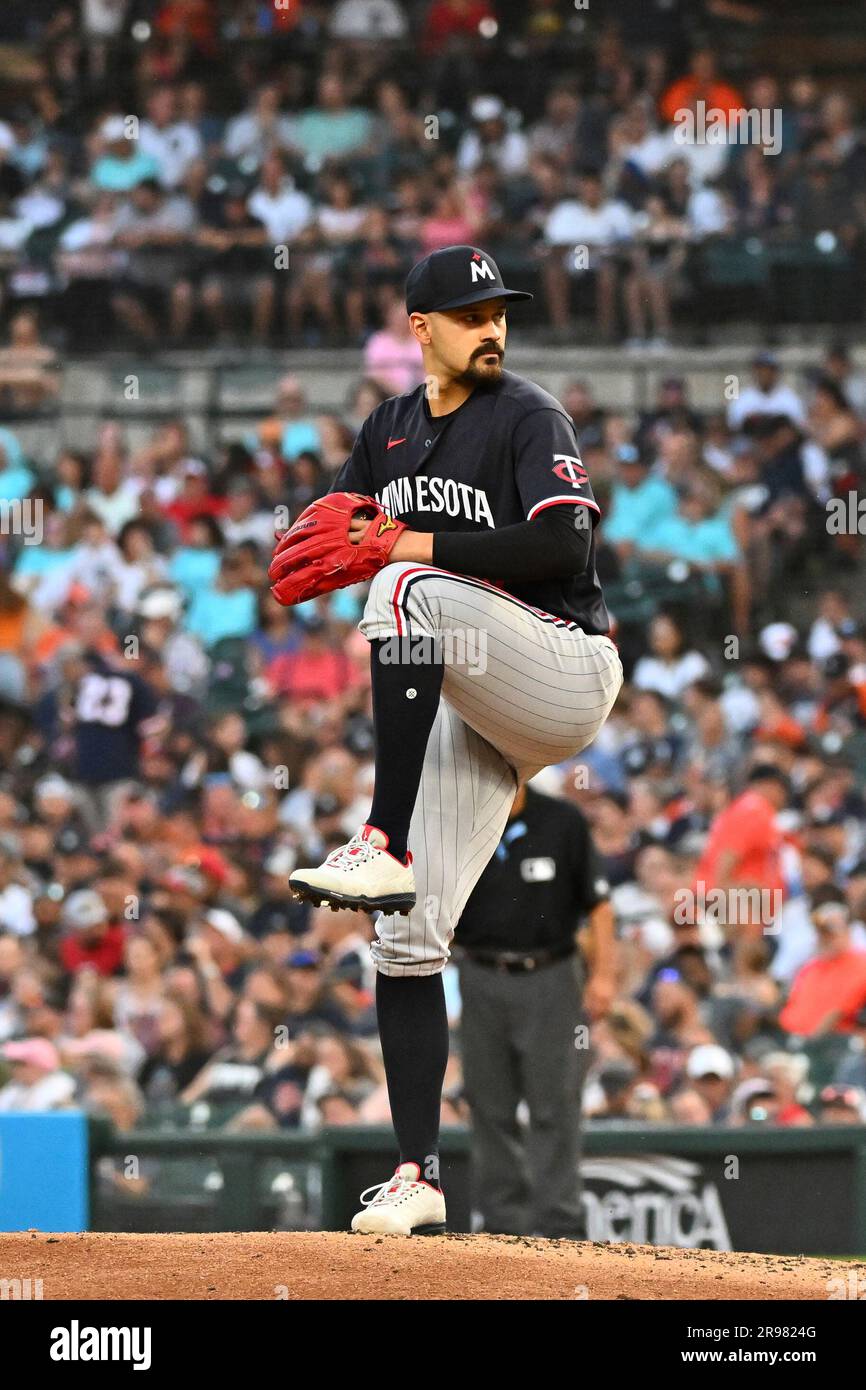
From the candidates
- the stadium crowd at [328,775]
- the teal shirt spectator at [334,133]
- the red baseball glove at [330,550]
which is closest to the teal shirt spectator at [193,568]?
the stadium crowd at [328,775]

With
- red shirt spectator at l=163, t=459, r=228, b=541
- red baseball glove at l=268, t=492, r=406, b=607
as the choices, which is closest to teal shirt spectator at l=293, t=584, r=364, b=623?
red shirt spectator at l=163, t=459, r=228, b=541

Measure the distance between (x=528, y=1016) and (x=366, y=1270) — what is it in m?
3.08

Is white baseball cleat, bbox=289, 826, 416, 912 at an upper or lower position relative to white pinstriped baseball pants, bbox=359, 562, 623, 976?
lower

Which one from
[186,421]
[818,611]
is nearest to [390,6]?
[186,421]

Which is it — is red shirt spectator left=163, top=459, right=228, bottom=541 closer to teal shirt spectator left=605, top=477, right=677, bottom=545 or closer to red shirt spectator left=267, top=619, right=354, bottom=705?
red shirt spectator left=267, top=619, right=354, bottom=705

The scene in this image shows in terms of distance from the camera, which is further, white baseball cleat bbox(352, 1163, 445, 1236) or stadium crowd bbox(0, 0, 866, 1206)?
stadium crowd bbox(0, 0, 866, 1206)

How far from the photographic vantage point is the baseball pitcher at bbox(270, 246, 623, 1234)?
13.1ft

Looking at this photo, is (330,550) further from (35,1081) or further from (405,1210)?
(35,1081)

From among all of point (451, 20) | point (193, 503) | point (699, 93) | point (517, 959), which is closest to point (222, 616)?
point (193, 503)

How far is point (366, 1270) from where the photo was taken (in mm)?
3713

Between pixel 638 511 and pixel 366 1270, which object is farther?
pixel 638 511

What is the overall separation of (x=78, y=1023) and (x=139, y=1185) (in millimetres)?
1505

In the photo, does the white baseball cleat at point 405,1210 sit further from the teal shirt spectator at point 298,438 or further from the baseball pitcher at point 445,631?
the teal shirt spectator at point 298,438

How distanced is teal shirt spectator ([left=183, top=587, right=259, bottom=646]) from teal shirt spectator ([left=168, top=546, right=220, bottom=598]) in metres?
0.12
